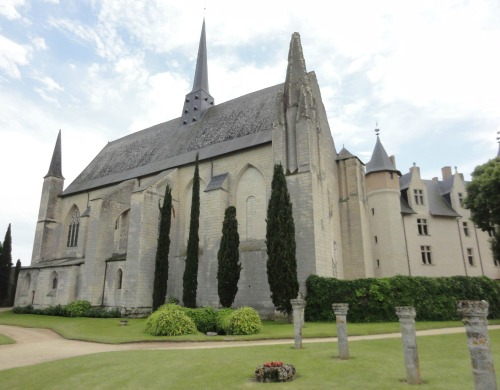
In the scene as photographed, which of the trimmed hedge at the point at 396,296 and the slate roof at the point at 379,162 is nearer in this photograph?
the trimmed hedge at the point at 396,296

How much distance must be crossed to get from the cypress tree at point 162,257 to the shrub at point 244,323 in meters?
9.24

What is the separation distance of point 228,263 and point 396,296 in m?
9.05

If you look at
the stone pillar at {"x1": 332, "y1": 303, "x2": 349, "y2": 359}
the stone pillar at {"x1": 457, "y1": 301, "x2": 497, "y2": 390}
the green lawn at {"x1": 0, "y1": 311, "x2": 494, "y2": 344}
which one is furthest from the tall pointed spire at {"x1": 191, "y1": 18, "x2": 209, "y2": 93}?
the stone pillar at {"x1": 457, "y1": 301, "x2": 497, "y2": 390}

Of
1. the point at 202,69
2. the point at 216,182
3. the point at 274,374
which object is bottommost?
the point at 274,374

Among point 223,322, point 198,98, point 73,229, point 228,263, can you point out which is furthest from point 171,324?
point 198,98

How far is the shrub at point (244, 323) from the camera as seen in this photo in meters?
14.9

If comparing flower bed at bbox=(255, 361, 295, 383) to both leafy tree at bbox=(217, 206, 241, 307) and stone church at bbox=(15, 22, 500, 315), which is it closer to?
stone church at bbox=(15, 22, 500, 315)

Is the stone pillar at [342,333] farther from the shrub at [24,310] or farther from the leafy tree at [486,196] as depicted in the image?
the shrub at [24,310]

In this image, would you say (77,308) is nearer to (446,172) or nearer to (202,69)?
(202,69)

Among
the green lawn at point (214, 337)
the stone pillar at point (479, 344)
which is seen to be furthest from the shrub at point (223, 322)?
the stone pillar at point (479, 344)

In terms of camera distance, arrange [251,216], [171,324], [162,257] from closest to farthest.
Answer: [171,324] < [162,257] < [251,216]

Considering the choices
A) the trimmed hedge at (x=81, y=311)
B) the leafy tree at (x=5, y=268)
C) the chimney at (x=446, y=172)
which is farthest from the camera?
the leafy tree at (x=5, y=268)

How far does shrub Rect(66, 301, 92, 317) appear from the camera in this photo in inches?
977

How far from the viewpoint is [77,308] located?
25.0m
